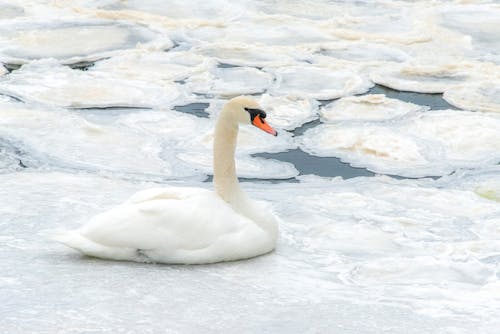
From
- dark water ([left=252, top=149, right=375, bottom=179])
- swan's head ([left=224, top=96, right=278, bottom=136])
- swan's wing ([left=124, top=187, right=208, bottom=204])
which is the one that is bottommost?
dark water ([left=252, top=149, right=375, bottom=179])

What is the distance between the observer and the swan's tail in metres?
4.18

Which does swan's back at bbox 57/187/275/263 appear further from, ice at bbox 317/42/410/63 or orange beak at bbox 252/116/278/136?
ice at bbox 317/42/410/63

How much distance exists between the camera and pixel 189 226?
4242 mm

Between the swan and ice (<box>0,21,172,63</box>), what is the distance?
390 cm

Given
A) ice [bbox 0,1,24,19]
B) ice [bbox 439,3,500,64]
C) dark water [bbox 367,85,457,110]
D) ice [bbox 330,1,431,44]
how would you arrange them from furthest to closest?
ice [bbox 0,1,24,19] → ice [bbox 330,1,431,44] → ice [bbox 439,3,500,64] → dark water [bbox 367,85,457,110]

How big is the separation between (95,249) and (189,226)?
0.36m

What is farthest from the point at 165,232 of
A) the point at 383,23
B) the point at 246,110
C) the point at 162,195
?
the point at 383,23

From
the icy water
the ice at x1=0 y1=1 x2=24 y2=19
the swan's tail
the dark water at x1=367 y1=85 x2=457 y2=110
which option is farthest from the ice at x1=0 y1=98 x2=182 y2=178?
the ice at x1=0 y1=1 x2=24 y2=19

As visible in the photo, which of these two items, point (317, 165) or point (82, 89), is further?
point (82, 89)

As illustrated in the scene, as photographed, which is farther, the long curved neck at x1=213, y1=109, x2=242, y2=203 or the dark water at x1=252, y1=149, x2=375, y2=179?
the dark water at x1=252, y1=149, x2=375, y2=179

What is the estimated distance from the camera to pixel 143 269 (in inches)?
164

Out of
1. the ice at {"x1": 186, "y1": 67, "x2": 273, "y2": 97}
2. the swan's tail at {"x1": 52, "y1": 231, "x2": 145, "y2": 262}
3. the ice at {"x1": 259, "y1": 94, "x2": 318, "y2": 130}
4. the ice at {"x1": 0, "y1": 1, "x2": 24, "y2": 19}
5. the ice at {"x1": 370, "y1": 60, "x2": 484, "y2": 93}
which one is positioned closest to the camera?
the swan's tail at {"x1": 52, "y1": 231, "x2": 145, "y2": 262}

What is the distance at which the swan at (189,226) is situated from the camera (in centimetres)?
419

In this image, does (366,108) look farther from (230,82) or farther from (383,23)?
(383,23)
